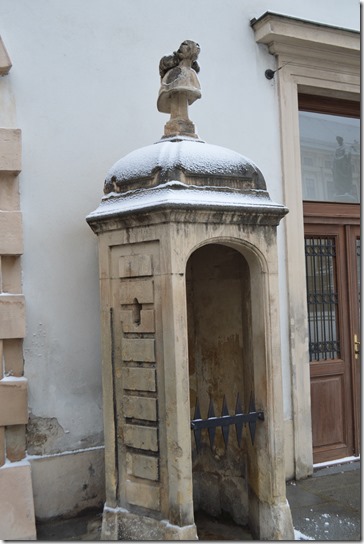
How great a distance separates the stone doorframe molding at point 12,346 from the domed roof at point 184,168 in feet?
2.36

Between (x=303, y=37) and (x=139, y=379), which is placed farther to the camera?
(x=303, y=37)

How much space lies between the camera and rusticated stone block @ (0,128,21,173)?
153 inches

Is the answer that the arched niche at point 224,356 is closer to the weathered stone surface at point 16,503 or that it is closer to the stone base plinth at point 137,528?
the stone base plinth at point 137,528

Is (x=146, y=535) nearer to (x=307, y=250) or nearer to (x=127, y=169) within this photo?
(x=127, y=169)

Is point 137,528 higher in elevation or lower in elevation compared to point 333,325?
lower

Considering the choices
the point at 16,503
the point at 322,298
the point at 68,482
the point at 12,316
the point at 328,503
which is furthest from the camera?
the point at 322,298

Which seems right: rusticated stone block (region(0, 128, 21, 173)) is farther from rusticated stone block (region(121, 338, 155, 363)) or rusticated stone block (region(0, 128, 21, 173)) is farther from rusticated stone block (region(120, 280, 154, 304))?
rusticated stone block (region(121, 338, 155, 363))

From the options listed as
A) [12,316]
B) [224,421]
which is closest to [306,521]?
[224,421]

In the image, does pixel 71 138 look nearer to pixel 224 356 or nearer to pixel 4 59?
pixel 4 59

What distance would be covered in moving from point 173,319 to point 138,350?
1.14 ft

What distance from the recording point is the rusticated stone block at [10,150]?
3885mm

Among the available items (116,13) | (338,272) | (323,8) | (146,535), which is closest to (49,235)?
(116,13)

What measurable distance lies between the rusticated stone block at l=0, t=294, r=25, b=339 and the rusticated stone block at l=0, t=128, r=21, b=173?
0.88 metres

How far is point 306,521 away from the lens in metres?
4.10
